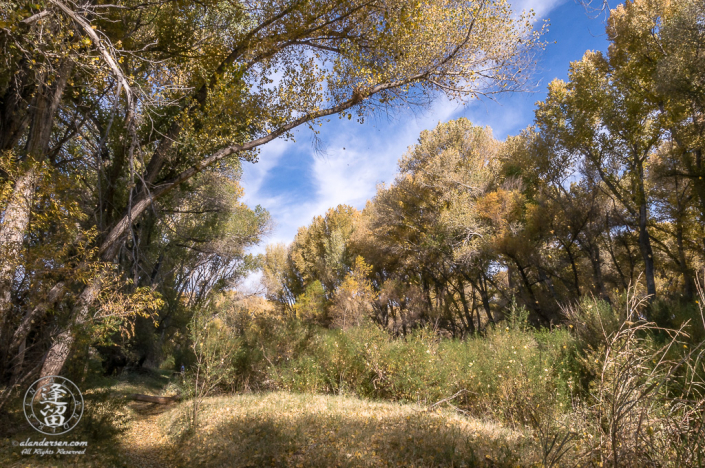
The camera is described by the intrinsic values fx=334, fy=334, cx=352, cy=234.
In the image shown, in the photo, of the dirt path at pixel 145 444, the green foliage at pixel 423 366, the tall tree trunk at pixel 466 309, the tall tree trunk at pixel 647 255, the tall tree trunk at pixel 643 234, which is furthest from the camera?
the tall tree trunk at pixel 466 309

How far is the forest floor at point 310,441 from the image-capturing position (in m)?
3.52

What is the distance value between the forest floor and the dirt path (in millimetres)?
16

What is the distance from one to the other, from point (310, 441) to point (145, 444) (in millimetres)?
3394

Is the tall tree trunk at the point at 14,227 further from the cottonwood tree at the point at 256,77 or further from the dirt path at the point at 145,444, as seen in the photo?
the dirt path at the point at 145,444

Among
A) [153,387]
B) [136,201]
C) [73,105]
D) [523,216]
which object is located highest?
[73,105]

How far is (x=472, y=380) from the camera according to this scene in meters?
6.11

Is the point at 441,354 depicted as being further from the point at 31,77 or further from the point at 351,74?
the point at 31,77

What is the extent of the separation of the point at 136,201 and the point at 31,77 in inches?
106

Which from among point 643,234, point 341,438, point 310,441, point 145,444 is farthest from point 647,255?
point 145,444

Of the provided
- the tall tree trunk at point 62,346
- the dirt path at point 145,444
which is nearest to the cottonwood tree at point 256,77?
the tall tree trunk at point 62,346

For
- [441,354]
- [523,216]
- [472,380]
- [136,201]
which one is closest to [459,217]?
[523,216]

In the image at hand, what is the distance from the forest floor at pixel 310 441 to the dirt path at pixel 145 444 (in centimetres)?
2

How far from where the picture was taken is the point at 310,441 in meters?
4.25

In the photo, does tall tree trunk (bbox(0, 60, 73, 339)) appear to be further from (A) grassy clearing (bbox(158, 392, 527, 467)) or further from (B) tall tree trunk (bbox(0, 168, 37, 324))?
(A) grassy clearing (bbox(158, 392, 527, 467))
